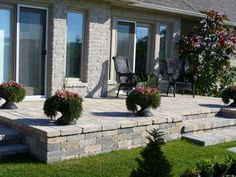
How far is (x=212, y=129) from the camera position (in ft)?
26.3

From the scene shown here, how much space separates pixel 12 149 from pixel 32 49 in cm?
367

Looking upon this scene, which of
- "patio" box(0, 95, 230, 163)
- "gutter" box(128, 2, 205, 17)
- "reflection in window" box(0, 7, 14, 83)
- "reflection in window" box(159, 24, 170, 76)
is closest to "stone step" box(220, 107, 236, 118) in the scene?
"patio" box(0, 95, 230, 163)

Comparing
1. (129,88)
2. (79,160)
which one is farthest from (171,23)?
(79,160)

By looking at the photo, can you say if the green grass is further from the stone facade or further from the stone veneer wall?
the stone facade

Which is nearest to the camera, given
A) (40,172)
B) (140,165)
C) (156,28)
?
(140,165)

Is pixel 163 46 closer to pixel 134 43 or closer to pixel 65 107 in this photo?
pixel 134 43

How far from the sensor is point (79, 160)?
566 centimetres

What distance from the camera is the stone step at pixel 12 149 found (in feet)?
18.2

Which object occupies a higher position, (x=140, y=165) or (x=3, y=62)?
(x=3, y=62)

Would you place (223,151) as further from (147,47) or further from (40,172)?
(147,47)

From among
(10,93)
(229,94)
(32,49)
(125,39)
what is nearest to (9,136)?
(10,93)

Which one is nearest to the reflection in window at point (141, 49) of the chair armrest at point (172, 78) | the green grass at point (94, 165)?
the chair armrest at point (172, 78)

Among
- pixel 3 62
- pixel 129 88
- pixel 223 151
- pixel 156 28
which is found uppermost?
pixel 156 28

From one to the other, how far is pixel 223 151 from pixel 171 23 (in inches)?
255
